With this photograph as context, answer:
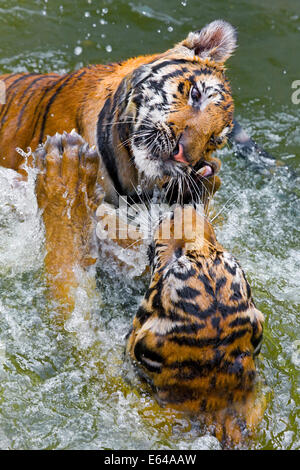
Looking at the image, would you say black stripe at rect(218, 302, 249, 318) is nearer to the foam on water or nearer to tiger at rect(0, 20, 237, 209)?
the foam on water

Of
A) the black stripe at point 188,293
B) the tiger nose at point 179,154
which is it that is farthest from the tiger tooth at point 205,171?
the black stripe at point 188,293

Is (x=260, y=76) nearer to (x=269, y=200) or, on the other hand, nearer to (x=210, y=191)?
(x=269, y=200)

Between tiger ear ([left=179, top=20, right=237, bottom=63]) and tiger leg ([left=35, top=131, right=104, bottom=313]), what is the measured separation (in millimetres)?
623

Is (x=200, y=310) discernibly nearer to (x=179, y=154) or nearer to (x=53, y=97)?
(x=179, y=154)

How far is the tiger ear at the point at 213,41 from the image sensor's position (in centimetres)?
256

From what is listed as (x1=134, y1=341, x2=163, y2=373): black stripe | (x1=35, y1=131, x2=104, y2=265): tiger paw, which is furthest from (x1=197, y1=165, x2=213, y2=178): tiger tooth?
(x1=134, y1=341, x2=163, y2=373): black stripe

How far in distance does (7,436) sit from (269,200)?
2.06m

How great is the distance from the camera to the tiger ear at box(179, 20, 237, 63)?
256 centimetres

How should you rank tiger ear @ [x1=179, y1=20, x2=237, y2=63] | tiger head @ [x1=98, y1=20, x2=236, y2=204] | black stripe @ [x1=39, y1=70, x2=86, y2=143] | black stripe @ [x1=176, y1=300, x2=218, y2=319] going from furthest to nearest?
black stripe @ [x1=39, y1=70, x2=86, y2=143] → tiger ear @ [x1=179, y1=20, x2=237, y2=63] → tiger head @ [x1=98, y1=20, x2=236, y2=204] → black stripe @ [x1=176, y1=300, x2=218, y2=319]

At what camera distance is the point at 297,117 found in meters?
4.17

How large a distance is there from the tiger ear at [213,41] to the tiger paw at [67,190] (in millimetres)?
622

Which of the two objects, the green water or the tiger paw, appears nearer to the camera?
the green water

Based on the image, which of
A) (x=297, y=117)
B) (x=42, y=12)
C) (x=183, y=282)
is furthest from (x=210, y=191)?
(x=42, y=12)

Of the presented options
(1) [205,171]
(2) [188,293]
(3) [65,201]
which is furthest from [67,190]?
(2) [188,293]
